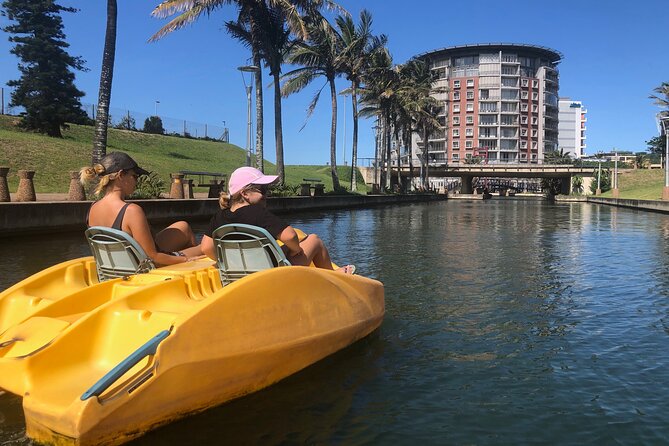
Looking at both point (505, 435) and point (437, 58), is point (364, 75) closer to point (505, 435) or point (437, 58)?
point (505, 435)

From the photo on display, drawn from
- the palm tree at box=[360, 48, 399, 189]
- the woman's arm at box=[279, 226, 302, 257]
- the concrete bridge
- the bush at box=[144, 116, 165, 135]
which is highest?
the palm tree at box=[360, 48, 399, 189]

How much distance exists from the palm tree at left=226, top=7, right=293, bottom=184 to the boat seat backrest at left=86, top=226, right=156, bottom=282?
25345mm

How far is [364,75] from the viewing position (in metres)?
48.3

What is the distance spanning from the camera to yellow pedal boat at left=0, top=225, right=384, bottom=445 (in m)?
2.83

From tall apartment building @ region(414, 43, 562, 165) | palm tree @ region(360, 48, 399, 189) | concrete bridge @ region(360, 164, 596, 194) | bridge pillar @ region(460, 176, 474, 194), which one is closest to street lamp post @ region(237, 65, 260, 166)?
palm tree @ region(360, 48, 399, 189)

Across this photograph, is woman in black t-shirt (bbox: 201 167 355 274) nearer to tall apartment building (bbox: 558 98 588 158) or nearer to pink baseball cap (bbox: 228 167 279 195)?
pink baseball cap (bbox: 228 167 279 195)

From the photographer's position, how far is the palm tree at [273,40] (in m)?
29.9

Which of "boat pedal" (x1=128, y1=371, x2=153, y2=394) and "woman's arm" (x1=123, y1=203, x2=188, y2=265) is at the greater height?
"woman's arm" (x1=123, y1=203, x2=188, y2=265)

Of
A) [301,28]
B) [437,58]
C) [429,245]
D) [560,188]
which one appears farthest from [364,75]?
[437,58]

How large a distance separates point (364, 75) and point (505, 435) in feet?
155

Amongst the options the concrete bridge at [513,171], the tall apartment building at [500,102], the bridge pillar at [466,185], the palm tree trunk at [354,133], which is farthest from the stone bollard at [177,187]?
the tall apartment building at [500,102]

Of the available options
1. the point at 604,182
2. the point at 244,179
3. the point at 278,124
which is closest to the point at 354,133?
the point at 278,124

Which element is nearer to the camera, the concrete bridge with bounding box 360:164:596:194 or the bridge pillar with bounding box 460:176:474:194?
the concrete bridge with bounding box 360:164:596:194

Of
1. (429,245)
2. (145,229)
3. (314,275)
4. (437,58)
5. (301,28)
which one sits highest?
(437,58)
